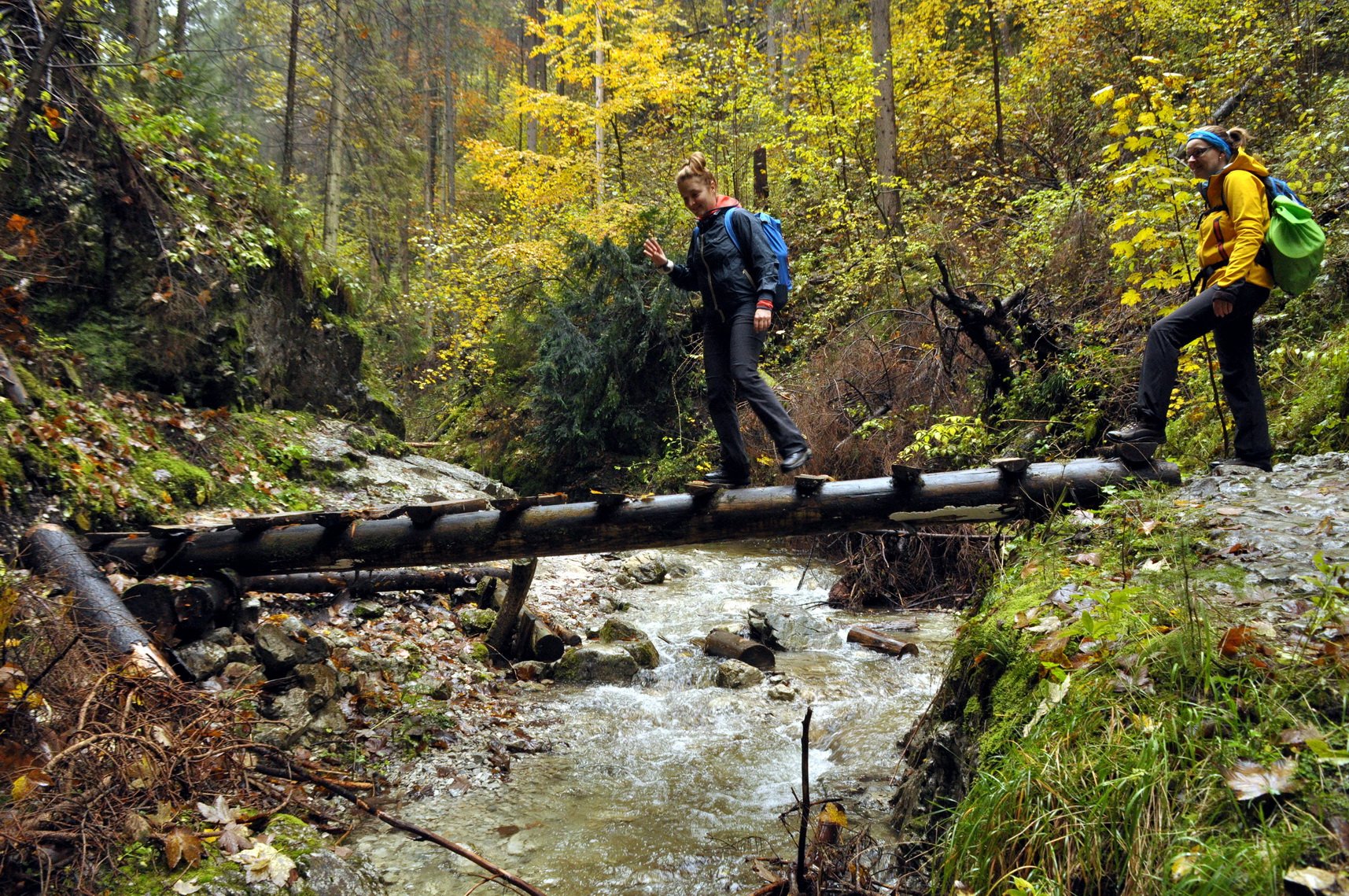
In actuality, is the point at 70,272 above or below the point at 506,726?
above

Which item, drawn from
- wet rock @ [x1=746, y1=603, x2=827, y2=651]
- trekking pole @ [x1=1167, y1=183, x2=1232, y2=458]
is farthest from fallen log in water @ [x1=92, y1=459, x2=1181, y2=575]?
wet rock @ [x1=746, y1=603, x2=827, y2=651]

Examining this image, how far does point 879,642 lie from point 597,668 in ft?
9.34

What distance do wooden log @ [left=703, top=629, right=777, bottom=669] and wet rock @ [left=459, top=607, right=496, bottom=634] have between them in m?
2.22

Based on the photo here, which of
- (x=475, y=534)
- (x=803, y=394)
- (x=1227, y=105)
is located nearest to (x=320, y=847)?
(x=475, y=534)

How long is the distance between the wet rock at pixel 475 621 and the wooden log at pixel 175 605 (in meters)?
2.51

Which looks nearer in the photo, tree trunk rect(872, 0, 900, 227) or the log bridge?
the log bridge

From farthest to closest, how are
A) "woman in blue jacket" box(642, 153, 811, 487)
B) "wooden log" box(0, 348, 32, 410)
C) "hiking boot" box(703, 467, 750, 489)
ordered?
"wooden log" box(0, 348, 32, 410), "hiking boot" box(703, 467, 750, 489), "woman in blue jacket" box(642, 153, 811, 487)

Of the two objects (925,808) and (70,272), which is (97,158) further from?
(925,808)

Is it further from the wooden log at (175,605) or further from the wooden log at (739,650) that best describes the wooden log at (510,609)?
the wooden log at (175,605)

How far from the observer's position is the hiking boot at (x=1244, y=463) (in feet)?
16.5

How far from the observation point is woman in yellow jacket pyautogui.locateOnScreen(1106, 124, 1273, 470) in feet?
15.1

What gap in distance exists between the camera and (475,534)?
5.66m

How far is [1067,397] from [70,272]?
1023 cm

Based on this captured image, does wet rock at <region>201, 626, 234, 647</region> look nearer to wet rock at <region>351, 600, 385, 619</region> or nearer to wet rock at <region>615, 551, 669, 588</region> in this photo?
wet rock at <region>351, 600, 385, 619</region>
